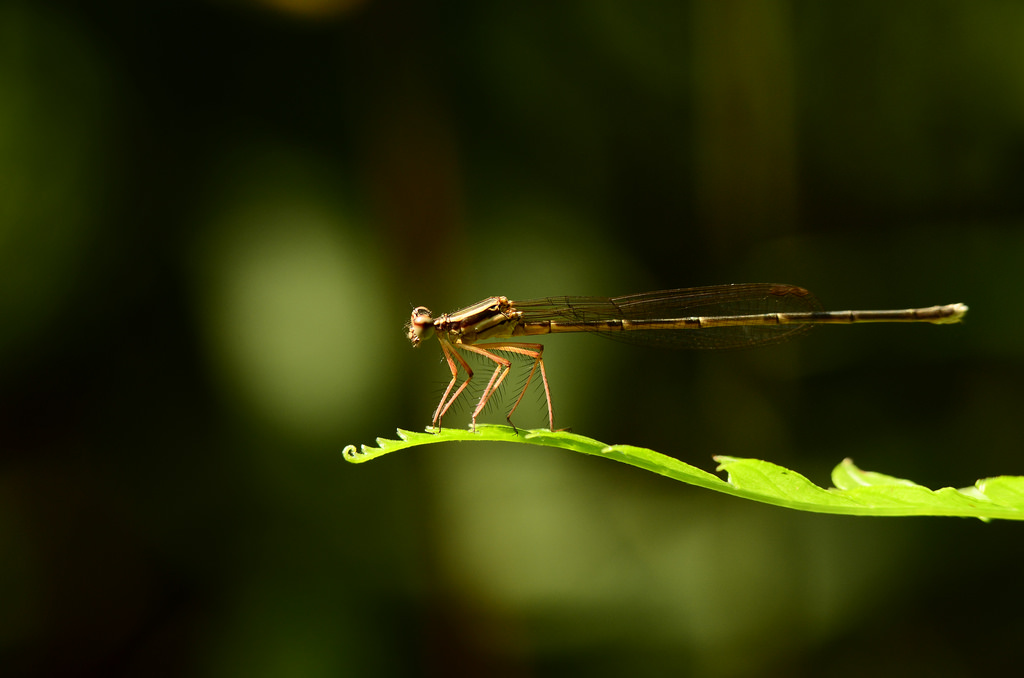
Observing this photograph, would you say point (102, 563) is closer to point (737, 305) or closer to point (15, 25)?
point (15, 25)

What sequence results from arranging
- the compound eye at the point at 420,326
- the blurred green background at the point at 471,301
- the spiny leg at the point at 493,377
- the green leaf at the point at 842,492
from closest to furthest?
the green leaf at the point at 842,492 → the spiny leg at the point at 493,377 → the compound eye at the point at 420,326 → the blurred green background at the point at 471,301

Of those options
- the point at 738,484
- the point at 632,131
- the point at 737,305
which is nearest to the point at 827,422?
the point at 737,305

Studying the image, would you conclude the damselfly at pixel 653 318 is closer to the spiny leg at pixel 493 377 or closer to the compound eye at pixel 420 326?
the compound eye at pixel 420 326

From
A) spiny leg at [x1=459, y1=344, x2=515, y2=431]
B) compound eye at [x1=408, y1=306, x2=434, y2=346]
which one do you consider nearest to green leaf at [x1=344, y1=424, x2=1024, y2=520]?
spiny leg at [x1=459, y1=344, x2=515, y2=431]

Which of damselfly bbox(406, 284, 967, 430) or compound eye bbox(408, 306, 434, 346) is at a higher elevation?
compound eye bbox(408, 306, 434, 346)

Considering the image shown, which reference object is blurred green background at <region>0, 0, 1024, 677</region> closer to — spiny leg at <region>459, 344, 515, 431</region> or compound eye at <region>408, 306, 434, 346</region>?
compound eye at <region>408, 306, 434, 346</region>

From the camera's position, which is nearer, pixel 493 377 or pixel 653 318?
pixel 493 377

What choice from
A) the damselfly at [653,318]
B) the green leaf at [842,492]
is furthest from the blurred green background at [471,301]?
the green leaf at [842,492]

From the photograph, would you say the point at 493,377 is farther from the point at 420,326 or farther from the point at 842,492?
the point at 842,492

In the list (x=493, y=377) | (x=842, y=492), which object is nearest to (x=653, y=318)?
(x=493, y=377)
